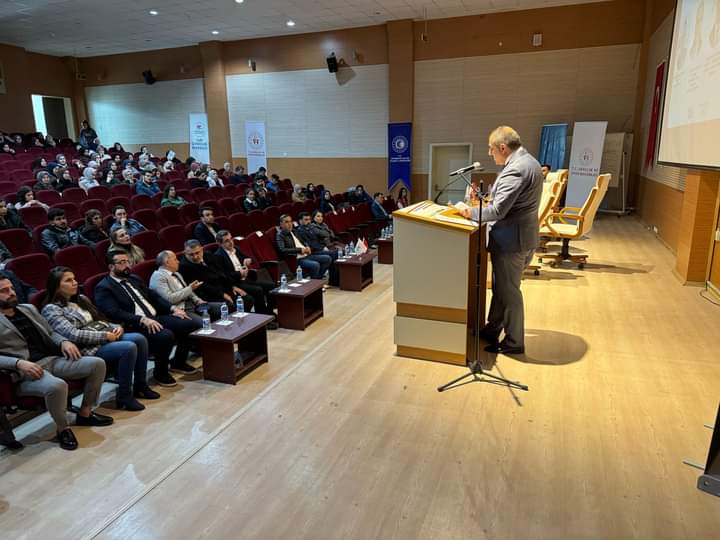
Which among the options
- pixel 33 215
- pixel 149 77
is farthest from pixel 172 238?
pixel 149 77

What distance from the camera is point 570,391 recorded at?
3.22 meters

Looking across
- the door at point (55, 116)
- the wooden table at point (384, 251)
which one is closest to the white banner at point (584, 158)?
the wooden table at point (384, 251)

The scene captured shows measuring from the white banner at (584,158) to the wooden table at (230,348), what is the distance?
29.5 feet

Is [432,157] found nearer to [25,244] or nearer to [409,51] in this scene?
[409,51]

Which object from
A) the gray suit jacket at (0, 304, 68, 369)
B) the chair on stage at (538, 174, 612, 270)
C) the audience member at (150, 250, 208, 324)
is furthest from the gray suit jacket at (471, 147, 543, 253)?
the chair on stage at (538, 174, 612, 270)

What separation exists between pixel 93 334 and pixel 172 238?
2.49m

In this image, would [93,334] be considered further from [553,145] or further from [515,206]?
[553,145]

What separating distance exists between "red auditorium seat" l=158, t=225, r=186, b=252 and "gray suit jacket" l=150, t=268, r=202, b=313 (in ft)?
5.26

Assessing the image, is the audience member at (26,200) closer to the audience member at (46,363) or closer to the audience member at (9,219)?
the audience member at (9,219)

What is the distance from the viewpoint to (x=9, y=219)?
5.58 m

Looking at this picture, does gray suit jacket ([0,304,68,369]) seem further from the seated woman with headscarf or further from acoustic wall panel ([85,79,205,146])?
acoustic wall panel ([85,79,205,146])

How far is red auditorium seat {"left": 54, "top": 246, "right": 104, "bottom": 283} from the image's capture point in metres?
4.30

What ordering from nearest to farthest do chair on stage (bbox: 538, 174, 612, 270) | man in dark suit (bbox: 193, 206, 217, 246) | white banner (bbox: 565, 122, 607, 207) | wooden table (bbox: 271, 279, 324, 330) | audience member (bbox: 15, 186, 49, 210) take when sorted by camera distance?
wooden table (bbox: 271, 279, 324, 330) → man in dark suit (bbox: 193, 206, 217, 246) → chair on stage (bbox: 538, 174, 612, 270) → audience member (bbox: 15, 186, 49, 210) → white banner (bbox: 565, 122, 607, 207)

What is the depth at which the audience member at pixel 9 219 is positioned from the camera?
5.41 m
